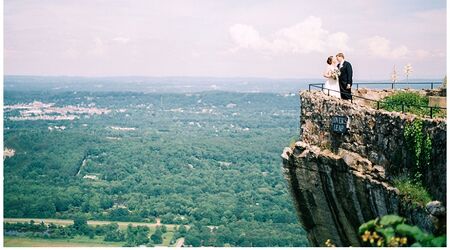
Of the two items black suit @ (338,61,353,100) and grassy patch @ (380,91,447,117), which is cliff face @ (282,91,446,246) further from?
grassy patch @ (380,91,447,117)

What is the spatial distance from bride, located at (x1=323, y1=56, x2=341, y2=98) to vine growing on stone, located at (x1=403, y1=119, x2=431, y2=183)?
240cm

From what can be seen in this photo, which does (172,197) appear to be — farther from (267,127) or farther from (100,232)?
(267,127)

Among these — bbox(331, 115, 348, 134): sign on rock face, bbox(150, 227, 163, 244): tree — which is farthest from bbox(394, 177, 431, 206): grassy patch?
bbox(150, 227, 163, 244): tree

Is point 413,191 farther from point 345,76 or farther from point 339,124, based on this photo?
point 345,76

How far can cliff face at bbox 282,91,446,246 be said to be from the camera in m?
8.72

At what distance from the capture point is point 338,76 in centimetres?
1121

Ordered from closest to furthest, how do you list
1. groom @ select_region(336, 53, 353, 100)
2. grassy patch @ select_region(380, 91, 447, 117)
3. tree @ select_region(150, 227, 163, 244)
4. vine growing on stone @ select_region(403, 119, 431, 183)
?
1. vine growing on stone @ select_region(403, 119, 431, 183)
2. grassy patch @ select_region(380, 91, 447, 117)
3. groom @ select_region(336, 53, 353, 100)
4. tree @ select_region(150, 227, 163, 244)

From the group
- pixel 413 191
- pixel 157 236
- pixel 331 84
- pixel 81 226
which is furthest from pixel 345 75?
pixel 81 226

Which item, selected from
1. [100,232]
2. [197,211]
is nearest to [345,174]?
[100,232]

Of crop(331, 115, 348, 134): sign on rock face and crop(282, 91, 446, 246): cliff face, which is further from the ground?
crop(331, 115, 348, 134): sign on rock face

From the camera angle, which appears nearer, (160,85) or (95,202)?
(95,202)

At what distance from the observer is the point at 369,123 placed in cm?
962

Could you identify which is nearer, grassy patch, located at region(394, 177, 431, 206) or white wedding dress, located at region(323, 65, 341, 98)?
grassy patch, located at region(394, 177, 431, 206)

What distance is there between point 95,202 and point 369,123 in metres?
41.9
